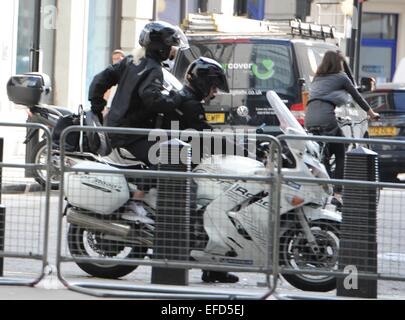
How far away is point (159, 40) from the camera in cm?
845

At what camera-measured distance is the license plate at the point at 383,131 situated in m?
17.2

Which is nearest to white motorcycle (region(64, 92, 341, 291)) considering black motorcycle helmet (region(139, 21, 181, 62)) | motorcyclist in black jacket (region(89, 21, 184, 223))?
motorcyclist in black jacket (region(89, 21, 184, 223))

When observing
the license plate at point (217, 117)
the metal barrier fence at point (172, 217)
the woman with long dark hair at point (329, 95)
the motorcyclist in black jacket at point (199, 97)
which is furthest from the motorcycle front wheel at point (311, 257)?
the license plate at point (217, 117)

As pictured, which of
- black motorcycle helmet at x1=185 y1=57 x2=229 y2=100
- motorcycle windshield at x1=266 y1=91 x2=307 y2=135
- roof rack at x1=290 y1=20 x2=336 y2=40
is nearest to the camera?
motorcycle windshield at x1=266 y1=91 x2=307 y2=135

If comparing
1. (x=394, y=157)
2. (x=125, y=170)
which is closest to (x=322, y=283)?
(x=125, y=170)

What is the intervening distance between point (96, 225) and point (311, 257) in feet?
4.81

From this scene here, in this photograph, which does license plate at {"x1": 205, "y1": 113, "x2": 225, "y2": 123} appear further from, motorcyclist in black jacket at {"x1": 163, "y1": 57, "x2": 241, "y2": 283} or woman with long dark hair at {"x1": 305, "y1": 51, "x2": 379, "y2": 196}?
motorcyclist in black jacket at {"x1": 163, "y1": 57, "x2": 241, "y2": 283}

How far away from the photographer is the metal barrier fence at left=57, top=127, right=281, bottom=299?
720 centimetres

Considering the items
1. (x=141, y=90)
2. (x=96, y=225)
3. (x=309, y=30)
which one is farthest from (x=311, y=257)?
(x=309, y=30)

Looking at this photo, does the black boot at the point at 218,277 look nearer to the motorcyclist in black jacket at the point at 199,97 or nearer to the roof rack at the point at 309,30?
the motorcyclist in black jacket at the point at 199,97

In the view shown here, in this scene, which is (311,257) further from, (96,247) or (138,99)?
(138,99)

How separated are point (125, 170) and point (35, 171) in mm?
618

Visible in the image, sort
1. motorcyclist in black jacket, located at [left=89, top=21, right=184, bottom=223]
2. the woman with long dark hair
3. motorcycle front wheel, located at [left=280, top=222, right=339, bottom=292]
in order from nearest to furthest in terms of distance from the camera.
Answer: motorcycle front wheel, located at [left=280, top=222, right=339, bottom=292] < motorcyclist in black jacket, located at [left=89, top=21, right=184, bottom=223] < the woman with long dark hair

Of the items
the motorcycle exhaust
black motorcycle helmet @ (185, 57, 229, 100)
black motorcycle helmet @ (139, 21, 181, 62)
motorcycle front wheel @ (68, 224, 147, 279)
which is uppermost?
black motorcycle helmet @ (139, 21, 181, 62)
